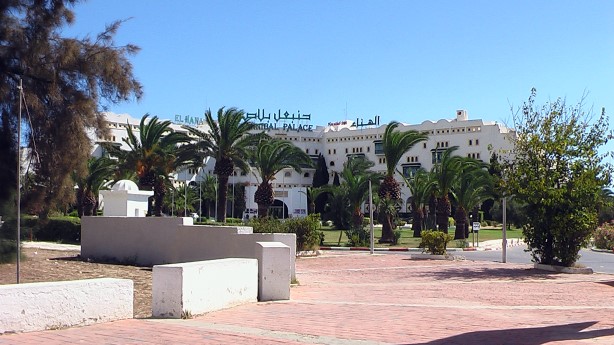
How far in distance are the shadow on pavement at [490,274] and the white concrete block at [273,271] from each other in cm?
830

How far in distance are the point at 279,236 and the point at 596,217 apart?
449 inches

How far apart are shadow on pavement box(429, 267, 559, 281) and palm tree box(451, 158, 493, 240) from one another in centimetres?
2937

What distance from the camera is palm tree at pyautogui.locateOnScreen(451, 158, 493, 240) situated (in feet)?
179

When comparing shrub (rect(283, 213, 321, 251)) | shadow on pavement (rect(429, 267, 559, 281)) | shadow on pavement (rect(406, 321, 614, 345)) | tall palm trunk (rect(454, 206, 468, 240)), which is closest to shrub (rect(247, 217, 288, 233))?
shrub (rect(283, 213, 321, 251))

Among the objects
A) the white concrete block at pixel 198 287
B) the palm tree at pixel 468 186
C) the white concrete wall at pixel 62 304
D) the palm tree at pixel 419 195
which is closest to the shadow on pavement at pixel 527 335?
the white concrete block at pixel 198 287

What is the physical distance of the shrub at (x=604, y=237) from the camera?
48.1 metres

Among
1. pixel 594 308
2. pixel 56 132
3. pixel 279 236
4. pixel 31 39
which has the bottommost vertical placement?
pixel 594 308

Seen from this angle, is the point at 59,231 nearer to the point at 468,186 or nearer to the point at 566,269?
the point at 566,269

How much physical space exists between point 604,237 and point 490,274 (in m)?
30.4

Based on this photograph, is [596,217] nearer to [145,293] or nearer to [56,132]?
[145,293]

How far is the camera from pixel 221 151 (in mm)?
47031

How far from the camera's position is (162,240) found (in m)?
22.5

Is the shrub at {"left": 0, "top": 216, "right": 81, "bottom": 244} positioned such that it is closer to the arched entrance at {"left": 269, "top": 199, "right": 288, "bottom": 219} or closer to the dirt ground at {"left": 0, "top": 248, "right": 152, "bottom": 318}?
the dirt ground at {"left": 0, "top": 248, "right": 152, "bottom": 318}

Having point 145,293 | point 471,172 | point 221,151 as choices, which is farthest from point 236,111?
point 145,293
